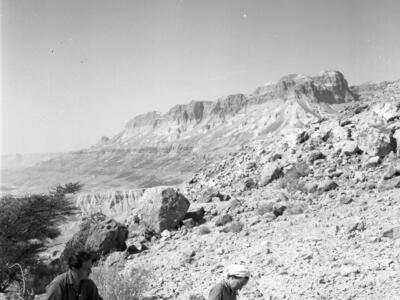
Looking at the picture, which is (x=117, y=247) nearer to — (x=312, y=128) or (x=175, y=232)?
(x=175, y=232)

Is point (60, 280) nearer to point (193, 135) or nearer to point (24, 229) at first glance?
point (24, 229)

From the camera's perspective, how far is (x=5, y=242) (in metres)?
10.8

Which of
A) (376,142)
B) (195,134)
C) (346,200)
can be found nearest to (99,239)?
(346,200)

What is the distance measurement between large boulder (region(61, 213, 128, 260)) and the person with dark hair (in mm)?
6523

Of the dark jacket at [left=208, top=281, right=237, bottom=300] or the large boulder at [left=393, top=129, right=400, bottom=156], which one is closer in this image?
the dark jacket at [left=208, top=281, right=237, bottom=300]

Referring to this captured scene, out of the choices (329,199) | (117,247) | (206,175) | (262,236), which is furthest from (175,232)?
(206,175)

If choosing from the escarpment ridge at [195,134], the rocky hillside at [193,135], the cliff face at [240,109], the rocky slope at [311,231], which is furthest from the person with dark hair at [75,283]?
the cliff face at [240,109]

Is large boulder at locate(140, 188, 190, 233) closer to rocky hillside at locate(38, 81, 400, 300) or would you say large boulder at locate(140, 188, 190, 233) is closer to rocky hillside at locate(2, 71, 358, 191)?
rocky hillside at locate(38, 81, 400, 300)

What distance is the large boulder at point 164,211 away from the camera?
1088 centimetres

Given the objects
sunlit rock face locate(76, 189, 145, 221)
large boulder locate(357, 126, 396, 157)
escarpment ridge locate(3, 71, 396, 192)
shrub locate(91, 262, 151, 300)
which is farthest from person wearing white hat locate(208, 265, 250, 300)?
escarpment ridge locate(3, 71, 396, 192)

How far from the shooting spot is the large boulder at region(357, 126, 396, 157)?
11898mm

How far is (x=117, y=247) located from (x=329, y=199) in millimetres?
6006

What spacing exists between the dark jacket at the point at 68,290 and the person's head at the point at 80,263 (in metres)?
0.07

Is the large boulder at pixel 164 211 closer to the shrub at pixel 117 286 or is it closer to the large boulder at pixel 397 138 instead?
the shrub at pixel 117 286
